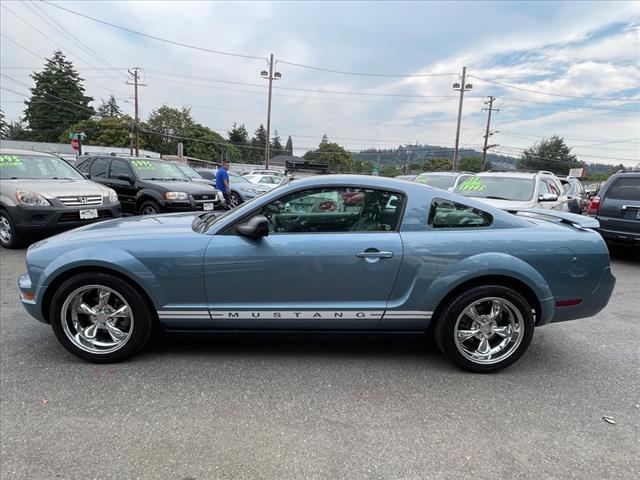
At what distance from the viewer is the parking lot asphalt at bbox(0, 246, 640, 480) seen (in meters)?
2.04

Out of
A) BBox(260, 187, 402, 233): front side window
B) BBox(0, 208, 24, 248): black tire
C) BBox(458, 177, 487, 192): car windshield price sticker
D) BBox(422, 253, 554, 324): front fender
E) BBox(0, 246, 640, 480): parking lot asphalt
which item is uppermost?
BBox(458, 177, 487, 192): car windshield price sticker

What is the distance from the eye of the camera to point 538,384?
2.86 m

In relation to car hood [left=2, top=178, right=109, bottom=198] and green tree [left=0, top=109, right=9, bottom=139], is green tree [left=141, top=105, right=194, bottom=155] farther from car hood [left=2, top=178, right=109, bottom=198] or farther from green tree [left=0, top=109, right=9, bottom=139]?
car hood [left=2, top=178, right=109, bottom=198]

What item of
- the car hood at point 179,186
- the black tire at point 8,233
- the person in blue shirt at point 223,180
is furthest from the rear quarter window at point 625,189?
the black tire at point 8,233

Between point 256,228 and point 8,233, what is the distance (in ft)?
19.8

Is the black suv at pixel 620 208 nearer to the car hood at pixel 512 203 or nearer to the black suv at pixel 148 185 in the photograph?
the car hood at pixel 512 203

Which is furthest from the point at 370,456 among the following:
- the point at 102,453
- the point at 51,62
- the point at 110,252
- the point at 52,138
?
the point at 51,62

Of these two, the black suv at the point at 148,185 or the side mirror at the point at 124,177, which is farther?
the side mirror at the point at 124,177

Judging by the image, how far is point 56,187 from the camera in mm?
6539

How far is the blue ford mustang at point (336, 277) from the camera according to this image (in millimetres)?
2814

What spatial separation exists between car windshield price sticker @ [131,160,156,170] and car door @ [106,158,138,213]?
0.15 meters

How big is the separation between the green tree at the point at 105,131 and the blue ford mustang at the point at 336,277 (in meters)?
70.5

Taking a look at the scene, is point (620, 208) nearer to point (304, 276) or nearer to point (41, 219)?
point (304, 276)

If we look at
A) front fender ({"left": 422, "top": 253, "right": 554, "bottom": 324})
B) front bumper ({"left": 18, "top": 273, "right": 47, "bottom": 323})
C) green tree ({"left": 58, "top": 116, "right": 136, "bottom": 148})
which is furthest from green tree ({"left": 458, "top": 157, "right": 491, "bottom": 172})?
front bumper ({"left": 18, "top": 273, "right": 47, "bottom": 323})
